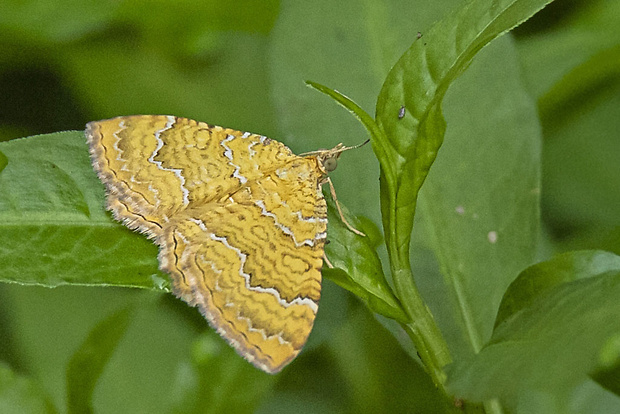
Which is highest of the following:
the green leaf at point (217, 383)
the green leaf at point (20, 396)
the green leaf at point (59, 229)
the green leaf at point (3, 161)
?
the green leaf at point (3, 161)

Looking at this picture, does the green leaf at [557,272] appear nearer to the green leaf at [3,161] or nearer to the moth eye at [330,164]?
the moth eye at [330,164]

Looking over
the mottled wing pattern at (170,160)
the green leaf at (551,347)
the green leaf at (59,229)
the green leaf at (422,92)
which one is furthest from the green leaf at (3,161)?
the green leaf at (551,347)

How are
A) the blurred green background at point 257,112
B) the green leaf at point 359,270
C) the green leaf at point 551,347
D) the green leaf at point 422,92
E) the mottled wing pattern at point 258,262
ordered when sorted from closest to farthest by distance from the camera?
the green leaf at point 551,347, the green leaf at point 422,92, the green leaf at point 359,270, the mottled wing pattern at point 258,262, the blurred green background at point 257,112

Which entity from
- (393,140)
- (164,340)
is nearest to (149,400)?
(164,340)

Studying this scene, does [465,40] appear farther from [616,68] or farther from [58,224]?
[616,68]

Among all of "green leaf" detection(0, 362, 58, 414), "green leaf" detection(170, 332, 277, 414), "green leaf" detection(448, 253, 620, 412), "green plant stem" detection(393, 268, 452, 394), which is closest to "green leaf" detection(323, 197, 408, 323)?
"green plant stem" detection(393, 268, 452, 394)

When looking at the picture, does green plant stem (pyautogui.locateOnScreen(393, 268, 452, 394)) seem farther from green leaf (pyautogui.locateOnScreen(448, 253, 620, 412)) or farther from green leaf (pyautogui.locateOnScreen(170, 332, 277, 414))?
green leaf (pyautogui.locateOnScreen(170, 332, 277, 414))

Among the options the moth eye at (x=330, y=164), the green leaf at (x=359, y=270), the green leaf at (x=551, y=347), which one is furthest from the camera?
the moth eye at (x=330, y=164)
